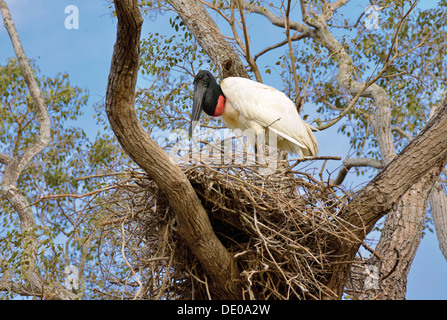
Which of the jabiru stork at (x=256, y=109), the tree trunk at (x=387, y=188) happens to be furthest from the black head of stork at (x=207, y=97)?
the tree trunk at (x=387, y=188)

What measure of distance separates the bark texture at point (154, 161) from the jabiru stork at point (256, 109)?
130 cm

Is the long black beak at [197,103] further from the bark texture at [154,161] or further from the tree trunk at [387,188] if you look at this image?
the tree trunk at [387,188]

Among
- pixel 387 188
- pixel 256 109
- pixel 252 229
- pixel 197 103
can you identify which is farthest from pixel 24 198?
pixel 387 188

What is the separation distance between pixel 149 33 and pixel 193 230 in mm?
3888

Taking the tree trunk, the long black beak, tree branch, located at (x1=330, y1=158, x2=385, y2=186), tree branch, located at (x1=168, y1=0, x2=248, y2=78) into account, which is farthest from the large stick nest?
tree branch, located at (x1=330, y1=158, x2=385, y2=186)

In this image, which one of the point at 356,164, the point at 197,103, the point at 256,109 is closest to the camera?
the point at 256,109

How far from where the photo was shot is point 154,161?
317 centimetres

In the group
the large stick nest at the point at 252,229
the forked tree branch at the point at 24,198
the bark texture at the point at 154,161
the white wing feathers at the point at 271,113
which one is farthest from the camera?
the forked tree branch at the point at 24,198

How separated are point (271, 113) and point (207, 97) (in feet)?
1.90

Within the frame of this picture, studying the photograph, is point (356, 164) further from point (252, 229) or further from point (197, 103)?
point (252, 229)

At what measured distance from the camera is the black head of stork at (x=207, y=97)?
4.83m

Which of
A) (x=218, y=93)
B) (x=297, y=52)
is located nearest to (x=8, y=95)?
(x=297, y=52)

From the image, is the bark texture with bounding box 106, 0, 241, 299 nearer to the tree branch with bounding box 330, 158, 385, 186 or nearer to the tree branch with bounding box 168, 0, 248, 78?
the tree branch with bounding box 168, 0, 248, 78
